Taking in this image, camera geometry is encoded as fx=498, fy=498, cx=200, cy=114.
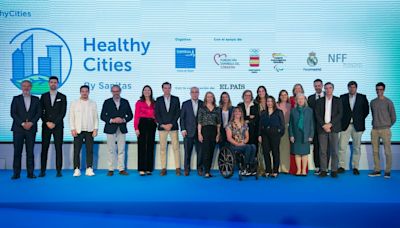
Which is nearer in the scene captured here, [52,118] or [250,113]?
[52,118]

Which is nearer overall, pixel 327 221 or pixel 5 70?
pixel 327 221

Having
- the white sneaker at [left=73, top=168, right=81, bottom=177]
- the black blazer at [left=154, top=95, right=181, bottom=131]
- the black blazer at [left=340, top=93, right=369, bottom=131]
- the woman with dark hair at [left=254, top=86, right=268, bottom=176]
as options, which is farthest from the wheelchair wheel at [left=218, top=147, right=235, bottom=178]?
the white sneaker at [left=73, top=168, right=81, bottom=177]

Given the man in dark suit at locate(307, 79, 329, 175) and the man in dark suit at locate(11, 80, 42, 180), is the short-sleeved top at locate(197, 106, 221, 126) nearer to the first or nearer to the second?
the man in dark suit at locate(307, 79, 329, 175)

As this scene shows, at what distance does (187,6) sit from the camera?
27.1 feet

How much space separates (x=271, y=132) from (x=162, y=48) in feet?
7.60

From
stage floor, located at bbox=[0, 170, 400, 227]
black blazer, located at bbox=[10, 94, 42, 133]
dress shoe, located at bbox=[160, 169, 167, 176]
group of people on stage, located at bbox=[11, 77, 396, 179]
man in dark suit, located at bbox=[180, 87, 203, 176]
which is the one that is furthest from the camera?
dress shoe, located at bbox=[160, 169, 167, 176]

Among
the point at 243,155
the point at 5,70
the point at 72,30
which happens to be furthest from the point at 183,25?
the point at 5,70

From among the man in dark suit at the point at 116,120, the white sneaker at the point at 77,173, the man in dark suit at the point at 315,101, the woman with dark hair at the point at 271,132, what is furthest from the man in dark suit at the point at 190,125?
the man in dark suit at the point at 315,101

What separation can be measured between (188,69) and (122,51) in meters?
1.13

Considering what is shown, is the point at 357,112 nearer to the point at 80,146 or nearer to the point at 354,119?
the point at 354,119

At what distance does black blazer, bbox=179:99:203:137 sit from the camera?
24.9ft

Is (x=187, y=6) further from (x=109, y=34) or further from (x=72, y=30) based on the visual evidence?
(x=72, y=30)

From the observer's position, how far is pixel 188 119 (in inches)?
299

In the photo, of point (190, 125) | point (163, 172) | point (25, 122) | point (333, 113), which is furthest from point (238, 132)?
point (25, 122)
